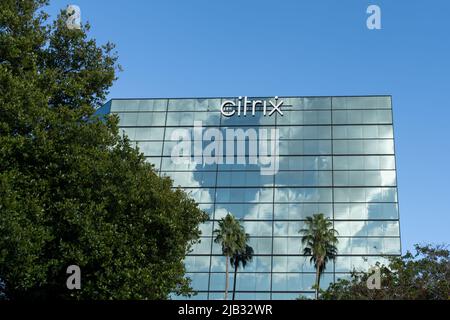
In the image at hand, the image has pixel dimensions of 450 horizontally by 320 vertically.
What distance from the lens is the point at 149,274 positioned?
26.0m

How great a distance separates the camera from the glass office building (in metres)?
68.8

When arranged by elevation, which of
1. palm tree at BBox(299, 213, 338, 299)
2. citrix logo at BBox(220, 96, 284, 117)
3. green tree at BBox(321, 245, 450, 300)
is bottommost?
green tree at BBox(321, 245, 450, 300)

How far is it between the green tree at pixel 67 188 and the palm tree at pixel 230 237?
39.8 m

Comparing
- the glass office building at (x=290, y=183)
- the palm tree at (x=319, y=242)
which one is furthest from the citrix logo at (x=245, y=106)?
the palm tree at (x=319, y=242)

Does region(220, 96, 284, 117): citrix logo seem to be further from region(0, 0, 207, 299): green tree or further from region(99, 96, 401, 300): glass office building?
region(0, 0, 207, 299): green tree

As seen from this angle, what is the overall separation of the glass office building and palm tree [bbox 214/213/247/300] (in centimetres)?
134

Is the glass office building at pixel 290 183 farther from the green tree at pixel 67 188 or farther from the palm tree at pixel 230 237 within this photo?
the green tree at pixel 67 188

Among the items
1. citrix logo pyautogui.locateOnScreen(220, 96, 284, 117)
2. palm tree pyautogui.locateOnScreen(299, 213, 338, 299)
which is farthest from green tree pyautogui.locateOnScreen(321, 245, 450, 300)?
citrix logo pyautogui.locateOnScreen(220, 96, 284, 117)

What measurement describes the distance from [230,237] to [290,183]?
10260 millimetres

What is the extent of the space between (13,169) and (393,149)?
58.1 metres

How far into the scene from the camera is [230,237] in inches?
2707

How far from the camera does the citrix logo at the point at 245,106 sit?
255 ft
